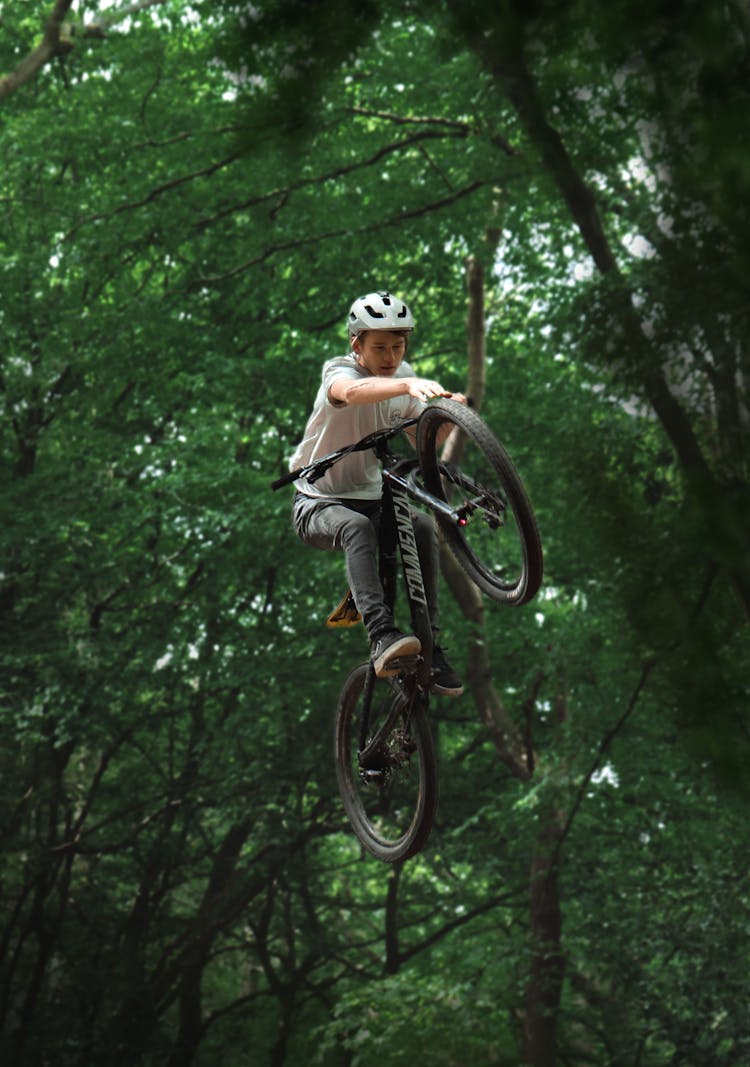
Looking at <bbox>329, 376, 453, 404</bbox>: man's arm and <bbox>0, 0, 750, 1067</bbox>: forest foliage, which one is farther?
<bbox>0, 0, 750, 1067</bbox>: forest foliage

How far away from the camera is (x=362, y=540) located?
3719mm

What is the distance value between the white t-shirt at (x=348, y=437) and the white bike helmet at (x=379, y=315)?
182 millimetres

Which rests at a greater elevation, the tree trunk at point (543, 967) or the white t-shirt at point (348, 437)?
the tree trunk at point (543, 967)

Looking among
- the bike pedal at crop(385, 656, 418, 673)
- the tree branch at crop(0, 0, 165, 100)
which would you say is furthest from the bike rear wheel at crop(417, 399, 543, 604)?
the tree branch at crop(0, 0, 165, 100)

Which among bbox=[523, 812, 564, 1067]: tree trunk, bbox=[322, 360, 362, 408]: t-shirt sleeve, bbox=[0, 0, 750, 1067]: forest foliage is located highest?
bbox=[0, 0, 750, 1067]: forest foliage

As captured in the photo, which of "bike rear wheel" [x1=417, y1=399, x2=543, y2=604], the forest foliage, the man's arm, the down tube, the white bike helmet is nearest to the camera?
"bike rear wheel" [x1=417, y1=399, x2=543, y2=604]

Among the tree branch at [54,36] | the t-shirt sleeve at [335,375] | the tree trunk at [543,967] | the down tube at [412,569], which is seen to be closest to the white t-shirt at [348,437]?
the t-shirt sleeve at [335,375]

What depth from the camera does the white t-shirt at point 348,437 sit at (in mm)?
3701

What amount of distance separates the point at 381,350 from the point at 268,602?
11.4m

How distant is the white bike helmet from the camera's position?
3336mm

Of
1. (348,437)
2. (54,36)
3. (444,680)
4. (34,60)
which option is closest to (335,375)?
(348,437)

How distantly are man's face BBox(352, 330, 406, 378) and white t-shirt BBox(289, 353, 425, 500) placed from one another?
0.16 feet

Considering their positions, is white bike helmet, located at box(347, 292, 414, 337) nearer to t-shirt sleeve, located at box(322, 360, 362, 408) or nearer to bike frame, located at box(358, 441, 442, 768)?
t-shirt sleeve, located at box(322, 360, 362, 408)

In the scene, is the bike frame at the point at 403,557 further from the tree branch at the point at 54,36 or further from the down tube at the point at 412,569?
the tree branch at the point at 54,36
